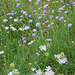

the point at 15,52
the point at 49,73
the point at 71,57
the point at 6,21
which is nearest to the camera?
the point at 49,73

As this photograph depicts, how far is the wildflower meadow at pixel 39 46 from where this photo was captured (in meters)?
1.26

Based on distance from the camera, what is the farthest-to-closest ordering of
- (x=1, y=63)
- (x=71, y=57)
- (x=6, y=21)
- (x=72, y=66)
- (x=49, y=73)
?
1. (x=6, y=21)
2. (x=1, y=63)
3. (x=71, y=57)
4. (x=72, y=66)
5. (x=49, y=73)

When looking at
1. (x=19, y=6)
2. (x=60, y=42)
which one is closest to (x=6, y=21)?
(x=19, y=6)

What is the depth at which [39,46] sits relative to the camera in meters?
1.50

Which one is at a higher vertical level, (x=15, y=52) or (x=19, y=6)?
(x=19, y=6)

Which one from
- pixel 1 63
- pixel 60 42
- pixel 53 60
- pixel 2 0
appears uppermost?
pixel 2 0

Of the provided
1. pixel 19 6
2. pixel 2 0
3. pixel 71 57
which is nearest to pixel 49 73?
pixel 71 57

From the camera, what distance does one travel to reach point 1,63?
1658 mm

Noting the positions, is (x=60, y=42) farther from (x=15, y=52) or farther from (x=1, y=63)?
(x=1, y=63)

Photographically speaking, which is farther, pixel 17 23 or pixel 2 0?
pixel 2 0

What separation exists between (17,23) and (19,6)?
0.49 meters

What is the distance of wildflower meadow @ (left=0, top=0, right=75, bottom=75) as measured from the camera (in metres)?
1.26

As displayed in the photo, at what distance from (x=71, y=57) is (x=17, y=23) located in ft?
4.24

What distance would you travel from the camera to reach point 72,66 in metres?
1.23
